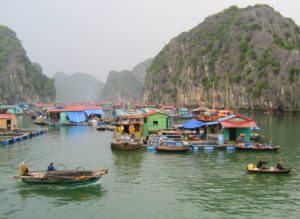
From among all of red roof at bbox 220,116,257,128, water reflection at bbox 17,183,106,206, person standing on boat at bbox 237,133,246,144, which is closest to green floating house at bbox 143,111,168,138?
red roof at bbox 220,116,257,128

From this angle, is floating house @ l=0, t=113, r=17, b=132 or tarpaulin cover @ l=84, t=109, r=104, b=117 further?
tarpaulin cover @ l=84, t=109, r=104, b=117

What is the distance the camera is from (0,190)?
985 inches

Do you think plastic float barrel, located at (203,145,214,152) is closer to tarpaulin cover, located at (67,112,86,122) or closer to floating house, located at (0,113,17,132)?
floating house, located at (0,113,17,132)

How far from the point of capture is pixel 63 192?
24469 mm

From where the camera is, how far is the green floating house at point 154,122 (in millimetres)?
49094

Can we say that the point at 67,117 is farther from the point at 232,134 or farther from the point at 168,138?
the point at 232,134

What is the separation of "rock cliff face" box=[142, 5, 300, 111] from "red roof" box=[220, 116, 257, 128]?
56.8 meters

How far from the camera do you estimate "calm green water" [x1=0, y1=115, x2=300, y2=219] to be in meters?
21.1

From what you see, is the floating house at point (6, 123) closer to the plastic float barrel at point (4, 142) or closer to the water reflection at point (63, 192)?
the plastic float barrel at point (4, 142)

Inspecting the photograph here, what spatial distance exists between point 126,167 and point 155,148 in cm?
720

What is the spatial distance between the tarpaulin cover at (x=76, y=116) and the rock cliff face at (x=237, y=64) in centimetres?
3488

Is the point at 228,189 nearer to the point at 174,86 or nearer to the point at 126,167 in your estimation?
the point at 126,167

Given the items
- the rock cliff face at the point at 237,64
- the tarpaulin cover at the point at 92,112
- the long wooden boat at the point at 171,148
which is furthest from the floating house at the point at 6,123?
the rock cliff face at the point at 237,64

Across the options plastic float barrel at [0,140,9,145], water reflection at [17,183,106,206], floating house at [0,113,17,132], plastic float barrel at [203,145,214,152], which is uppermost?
floating house at [0,113,17,132]
